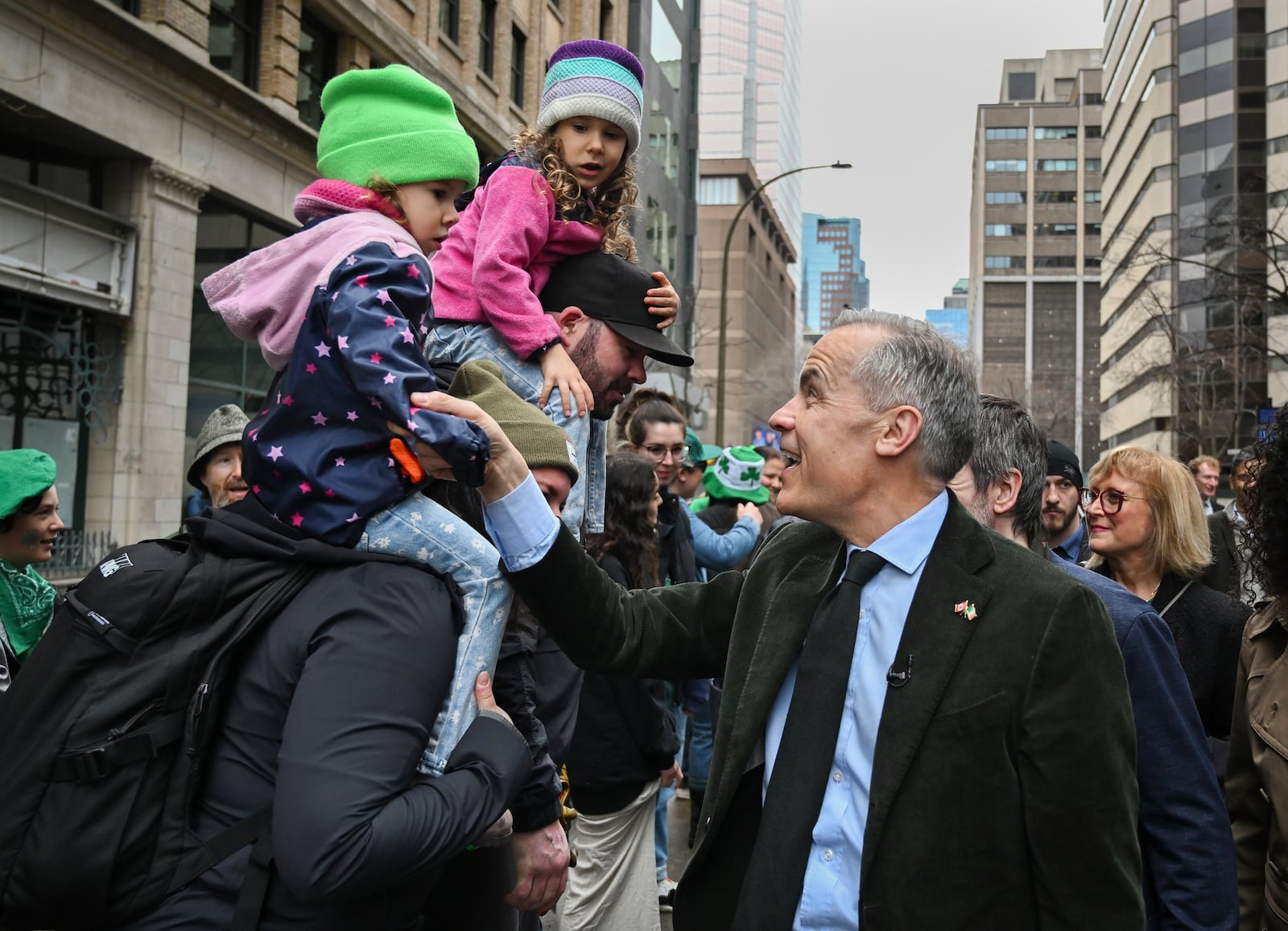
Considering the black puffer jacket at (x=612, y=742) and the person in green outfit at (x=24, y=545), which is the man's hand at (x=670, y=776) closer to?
the black puffer jacket at (x=612, y=742)

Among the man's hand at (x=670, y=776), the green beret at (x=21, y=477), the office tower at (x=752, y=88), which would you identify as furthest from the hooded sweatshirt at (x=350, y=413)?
the office tower at (x=752, y=88)

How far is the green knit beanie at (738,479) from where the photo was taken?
8.21 meters

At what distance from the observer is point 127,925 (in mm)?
1908

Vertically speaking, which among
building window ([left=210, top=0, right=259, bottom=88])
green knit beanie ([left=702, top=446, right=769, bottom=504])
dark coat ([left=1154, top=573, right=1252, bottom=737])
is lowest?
dark coat ([left=1154, top=573, right=1252, bottom=737])

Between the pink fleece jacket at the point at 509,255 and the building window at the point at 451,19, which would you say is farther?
the building window at the point at 451,19

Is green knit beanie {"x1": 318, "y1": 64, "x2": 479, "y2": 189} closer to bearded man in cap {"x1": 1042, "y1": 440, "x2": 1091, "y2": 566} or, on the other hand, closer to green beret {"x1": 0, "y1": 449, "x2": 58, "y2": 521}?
green beret {"x1": 0, "y1": 449, "x2": 58, "y2": 521}

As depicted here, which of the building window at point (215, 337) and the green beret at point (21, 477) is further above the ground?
the building window at point (215, 337)

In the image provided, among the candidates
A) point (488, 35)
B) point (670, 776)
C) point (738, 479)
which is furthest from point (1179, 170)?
point (670, 776)

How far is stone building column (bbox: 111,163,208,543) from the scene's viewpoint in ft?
44.4

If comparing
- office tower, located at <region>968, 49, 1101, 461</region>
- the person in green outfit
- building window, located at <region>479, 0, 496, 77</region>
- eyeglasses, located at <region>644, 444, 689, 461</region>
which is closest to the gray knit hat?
the person in green outfit

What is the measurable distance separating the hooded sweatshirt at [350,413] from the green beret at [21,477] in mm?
2551

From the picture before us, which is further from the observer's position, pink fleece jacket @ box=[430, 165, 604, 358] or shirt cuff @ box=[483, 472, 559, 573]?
pink fleece jacket @ box=[430, 165, 604, 358]

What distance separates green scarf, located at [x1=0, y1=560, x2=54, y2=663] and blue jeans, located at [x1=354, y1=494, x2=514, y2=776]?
2422 millimetres

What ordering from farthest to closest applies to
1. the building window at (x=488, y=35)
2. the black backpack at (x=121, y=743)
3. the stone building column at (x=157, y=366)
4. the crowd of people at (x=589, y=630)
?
the building window at (x=488, y=35), the stone building column at (x=157, y=366), the crowd of people at (x=589, y=630), the black backpack at (x=121, y=743)
